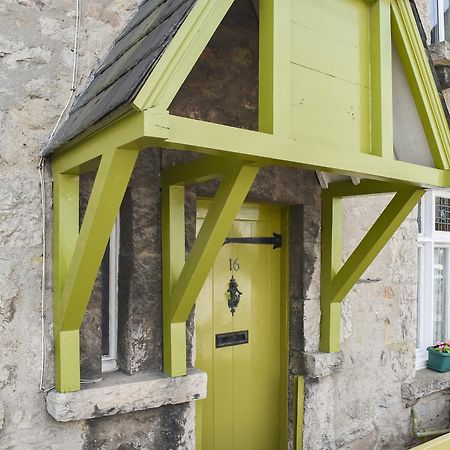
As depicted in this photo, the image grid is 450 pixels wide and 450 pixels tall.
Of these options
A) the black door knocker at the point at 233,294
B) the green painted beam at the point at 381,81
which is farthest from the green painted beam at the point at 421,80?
the black door knocker at the point at 233,294

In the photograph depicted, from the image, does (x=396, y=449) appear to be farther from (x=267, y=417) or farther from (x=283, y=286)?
(x=283, y=286)

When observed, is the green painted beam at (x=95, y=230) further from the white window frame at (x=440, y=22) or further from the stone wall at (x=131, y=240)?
the white window frame at (x=440, y=22)

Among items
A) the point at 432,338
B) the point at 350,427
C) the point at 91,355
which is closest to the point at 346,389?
the point at 350,427

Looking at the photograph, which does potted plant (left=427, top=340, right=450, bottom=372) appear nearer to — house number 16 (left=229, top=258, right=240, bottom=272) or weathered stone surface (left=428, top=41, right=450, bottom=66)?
house number 16 (left=229, top=258, right=240, bottom=272)

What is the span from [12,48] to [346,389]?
3204 millimetres

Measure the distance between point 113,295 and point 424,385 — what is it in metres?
2.99

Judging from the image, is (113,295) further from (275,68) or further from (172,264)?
(275,68)

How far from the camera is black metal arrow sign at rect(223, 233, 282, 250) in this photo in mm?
3387

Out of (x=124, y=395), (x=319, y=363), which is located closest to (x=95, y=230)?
(x=124, y=395)

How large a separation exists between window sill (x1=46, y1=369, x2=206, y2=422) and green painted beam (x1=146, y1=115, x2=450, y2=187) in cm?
132

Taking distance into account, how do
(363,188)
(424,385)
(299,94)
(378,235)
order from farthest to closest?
(424,385) < (363,188) < (378,235) < (299,94)

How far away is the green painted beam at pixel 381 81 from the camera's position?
8.54 ft

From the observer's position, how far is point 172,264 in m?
2.80

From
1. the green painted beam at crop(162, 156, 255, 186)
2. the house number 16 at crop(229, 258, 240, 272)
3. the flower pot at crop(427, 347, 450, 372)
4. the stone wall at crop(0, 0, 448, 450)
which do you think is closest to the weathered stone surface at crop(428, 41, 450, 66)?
the stone wall at crop(0, 0, 448, 450)
